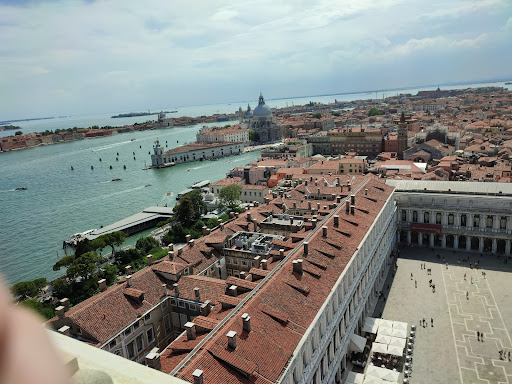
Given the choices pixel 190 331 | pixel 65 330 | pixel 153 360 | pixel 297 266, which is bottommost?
pixel 190 331

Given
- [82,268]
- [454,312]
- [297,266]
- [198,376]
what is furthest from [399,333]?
[82,268]

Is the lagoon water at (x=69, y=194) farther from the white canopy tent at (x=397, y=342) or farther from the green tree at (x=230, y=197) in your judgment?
the white canopy tent at (x=397, y=342)

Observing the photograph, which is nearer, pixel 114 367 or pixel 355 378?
pixel 114 367

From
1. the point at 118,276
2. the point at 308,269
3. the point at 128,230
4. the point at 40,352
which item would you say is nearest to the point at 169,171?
the point at 128,230

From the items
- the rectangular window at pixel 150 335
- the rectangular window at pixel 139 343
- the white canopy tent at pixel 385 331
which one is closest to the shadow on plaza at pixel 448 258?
the white canopy tent at pixel 385 331

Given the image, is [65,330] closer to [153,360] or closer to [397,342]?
[153,360]

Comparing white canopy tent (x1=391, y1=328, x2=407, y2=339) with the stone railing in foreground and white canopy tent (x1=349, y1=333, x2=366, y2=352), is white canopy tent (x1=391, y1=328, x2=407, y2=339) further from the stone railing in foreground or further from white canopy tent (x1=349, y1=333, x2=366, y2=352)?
the stone railing in foreground

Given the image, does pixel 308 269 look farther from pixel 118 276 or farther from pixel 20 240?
pixel 20 240

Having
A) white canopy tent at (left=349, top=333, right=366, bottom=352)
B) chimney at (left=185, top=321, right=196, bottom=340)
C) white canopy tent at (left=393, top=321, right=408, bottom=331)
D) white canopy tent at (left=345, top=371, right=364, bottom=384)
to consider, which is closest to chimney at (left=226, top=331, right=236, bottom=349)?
chimney at (left=185, top=321, right=196, bottom=340)
